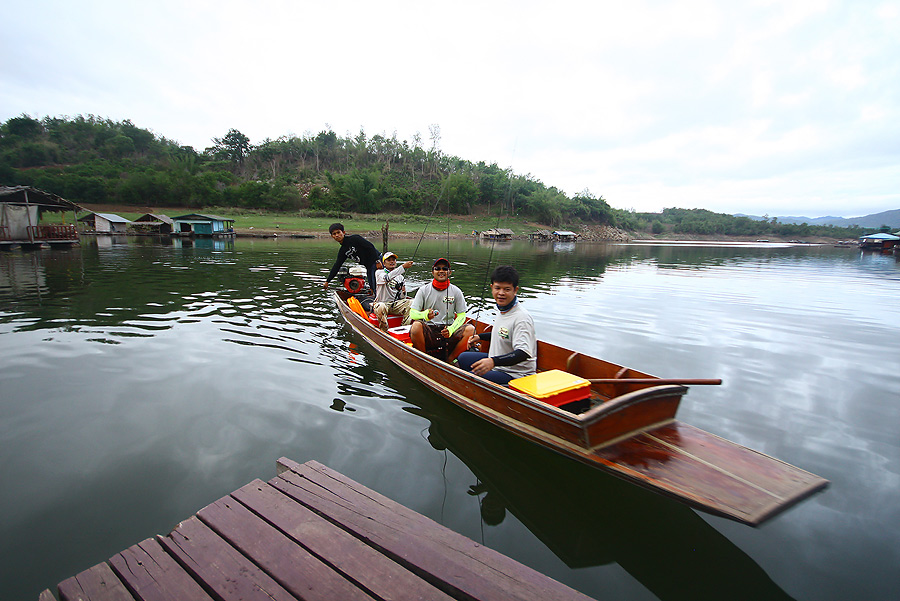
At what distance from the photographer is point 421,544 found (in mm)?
2473

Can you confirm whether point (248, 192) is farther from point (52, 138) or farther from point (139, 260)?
point (52, 138)

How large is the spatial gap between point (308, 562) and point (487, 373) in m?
2.78

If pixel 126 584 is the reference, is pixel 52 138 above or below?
above

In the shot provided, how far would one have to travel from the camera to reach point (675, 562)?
3076 mm

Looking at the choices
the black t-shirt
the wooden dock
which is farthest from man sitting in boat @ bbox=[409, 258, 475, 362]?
the black t-shirt

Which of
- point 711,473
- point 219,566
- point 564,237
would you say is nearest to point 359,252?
point 219,566

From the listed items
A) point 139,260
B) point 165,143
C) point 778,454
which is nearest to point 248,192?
point 139,260

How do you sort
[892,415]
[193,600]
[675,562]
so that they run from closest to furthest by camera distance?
[193,600], [675,562], [892,415]

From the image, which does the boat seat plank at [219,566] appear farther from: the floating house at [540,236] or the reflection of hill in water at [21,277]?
the floating house at [540,236]

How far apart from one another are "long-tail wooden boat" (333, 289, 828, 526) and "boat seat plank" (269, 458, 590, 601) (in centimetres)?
140

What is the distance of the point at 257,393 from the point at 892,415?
29.5 ft

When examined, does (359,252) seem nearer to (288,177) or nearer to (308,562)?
(308,562)

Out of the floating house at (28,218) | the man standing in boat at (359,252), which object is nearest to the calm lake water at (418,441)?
the man standing in boat at (359,252)

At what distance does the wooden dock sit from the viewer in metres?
2.10
